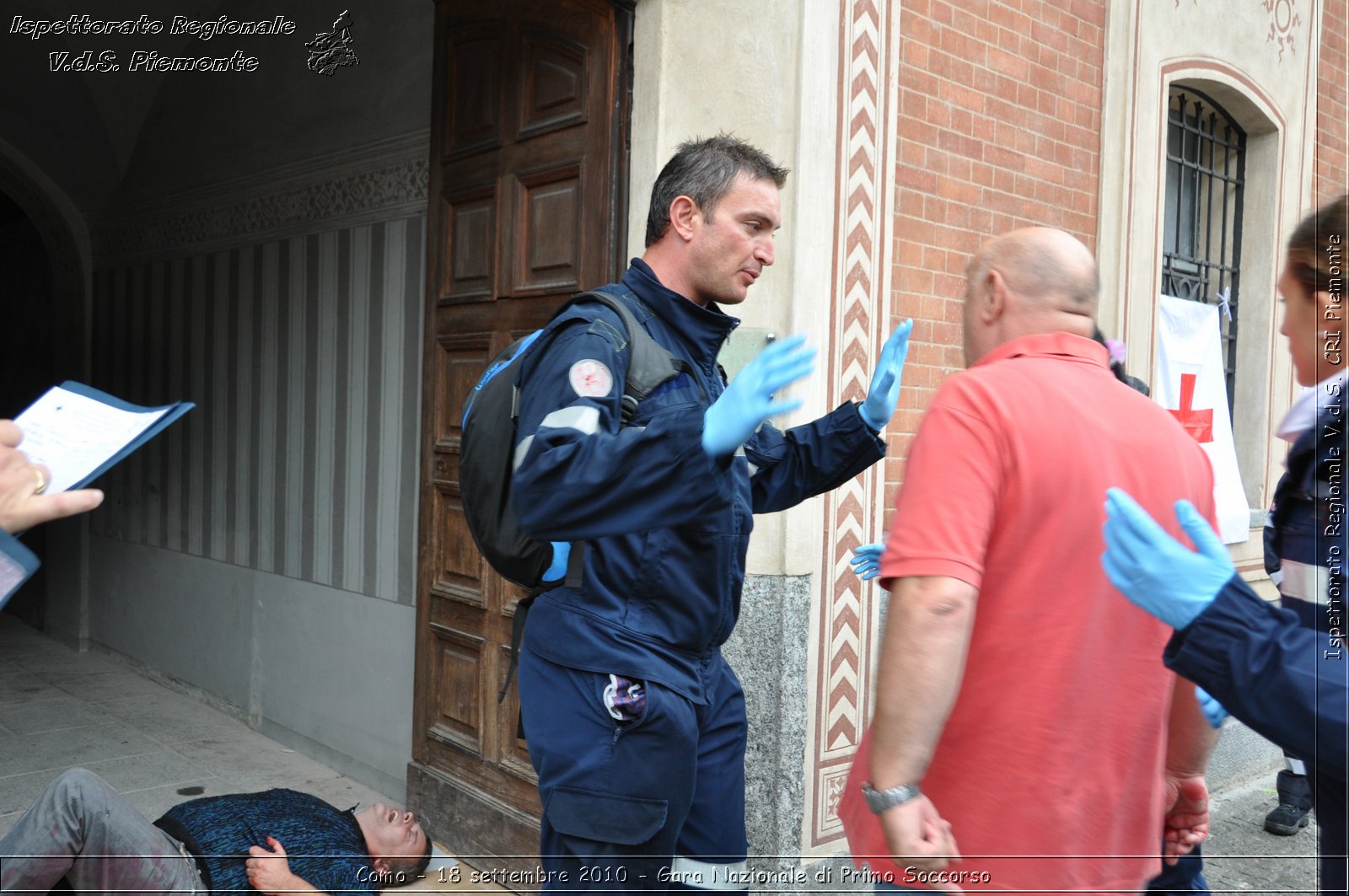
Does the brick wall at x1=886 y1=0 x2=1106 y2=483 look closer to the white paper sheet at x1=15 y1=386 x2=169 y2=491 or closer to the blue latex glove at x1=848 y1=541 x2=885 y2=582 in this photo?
the blue latex glove at x1=848 y1=541 x2=885 y2=582

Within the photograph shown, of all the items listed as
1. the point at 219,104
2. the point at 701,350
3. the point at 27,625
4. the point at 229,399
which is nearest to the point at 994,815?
the point at 701,350

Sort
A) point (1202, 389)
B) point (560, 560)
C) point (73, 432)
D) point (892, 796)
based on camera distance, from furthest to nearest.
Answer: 1. point (1202, 389)
2. point (560, 560)
3. point (892, 796)
4. point (73, 432)

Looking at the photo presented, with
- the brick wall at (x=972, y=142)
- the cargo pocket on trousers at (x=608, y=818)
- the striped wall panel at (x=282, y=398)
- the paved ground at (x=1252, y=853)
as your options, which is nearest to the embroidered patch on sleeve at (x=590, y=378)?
the cargo pocket on trousers at (x=608, y=818)

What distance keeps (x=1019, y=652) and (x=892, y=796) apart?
31 centimetres

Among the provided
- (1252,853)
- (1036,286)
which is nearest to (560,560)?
(1036,286)

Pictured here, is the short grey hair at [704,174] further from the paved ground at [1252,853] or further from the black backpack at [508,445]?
the paved ground at [1252,853]

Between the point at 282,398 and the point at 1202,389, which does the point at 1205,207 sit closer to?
the point at 1202,389

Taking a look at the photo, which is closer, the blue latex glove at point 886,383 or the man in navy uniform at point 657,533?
the man in navy uniform at point 657,533

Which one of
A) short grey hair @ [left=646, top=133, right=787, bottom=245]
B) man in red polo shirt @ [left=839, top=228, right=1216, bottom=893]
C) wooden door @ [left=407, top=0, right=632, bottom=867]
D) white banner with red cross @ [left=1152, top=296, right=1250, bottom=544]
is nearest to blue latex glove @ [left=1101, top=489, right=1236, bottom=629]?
man in red polo shirt @ [left=839, top=228, right=1216, bottom=893]

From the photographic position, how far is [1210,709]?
1.88 metres

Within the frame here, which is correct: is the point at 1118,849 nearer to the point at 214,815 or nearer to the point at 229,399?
the point at 214,815

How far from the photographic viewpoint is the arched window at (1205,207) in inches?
224

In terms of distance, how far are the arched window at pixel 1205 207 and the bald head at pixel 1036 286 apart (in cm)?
418

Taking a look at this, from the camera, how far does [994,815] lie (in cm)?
170
